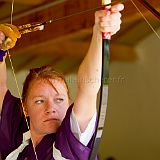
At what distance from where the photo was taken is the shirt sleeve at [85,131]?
78cm

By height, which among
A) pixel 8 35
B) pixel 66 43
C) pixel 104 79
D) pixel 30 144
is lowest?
pixel 30 144

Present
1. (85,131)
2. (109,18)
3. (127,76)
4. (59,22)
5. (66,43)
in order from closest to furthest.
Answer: (109,18), (85,131), (59,22), (66,43), (127,76)

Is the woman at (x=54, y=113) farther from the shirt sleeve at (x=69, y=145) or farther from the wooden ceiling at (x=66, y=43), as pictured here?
the wooden ceiling at (x=66, y=43)

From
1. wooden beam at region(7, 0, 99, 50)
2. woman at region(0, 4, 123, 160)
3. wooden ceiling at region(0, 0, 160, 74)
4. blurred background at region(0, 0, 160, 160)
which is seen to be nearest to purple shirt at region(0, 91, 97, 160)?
woman at region(0, 4, 123, 160)

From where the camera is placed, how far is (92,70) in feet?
2.42

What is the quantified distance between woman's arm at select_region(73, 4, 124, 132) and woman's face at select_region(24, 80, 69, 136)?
0.30ft

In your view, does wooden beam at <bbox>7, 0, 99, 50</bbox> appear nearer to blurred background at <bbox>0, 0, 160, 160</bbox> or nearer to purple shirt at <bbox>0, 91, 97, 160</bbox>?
blurred background at <bbox>0, 0, 160, 160</bbox>

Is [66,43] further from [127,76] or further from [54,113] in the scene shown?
[54,113]

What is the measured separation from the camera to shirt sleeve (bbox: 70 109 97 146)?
782 mm

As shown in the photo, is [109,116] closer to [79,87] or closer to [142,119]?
[142,119]

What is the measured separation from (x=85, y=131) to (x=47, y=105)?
12cm

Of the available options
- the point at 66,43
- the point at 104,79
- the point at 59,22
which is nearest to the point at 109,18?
the point at 104,79

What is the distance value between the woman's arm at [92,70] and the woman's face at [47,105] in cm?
9

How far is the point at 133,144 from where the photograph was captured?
391 cm
